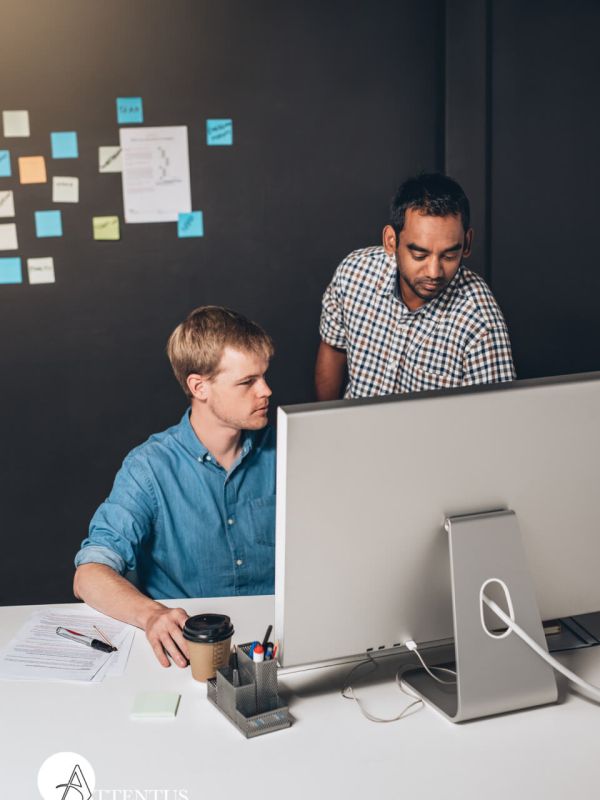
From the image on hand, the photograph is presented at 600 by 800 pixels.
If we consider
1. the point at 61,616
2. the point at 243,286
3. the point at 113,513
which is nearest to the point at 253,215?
the point at 243,286

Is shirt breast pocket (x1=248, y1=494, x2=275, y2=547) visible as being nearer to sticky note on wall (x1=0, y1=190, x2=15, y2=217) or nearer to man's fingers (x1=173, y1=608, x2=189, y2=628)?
man's fingers (x1=173, y1=608, x2=189, y2=628)

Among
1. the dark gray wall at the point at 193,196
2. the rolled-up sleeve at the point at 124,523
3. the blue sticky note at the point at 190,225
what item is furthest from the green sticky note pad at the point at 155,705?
the blue sticky note at the point at 190,225

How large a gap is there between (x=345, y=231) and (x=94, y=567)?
1870 mm

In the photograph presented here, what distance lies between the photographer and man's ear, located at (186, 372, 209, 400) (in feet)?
6.78

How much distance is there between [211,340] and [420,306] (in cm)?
79

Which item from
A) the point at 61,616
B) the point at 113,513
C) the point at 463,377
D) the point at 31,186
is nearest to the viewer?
the point at 61,616

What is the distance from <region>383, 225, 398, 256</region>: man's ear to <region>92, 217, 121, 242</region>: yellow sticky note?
105 centimetres

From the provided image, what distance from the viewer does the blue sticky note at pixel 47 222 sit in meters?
3.21

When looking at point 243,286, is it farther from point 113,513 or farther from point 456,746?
point 456,746

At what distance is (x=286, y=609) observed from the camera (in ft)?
4.38

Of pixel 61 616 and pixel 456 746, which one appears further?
pixel 61 616

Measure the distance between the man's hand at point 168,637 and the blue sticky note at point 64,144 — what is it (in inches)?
80.3

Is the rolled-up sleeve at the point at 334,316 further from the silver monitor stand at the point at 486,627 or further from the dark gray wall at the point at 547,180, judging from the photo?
the silver monitor stand at the point at 486,627

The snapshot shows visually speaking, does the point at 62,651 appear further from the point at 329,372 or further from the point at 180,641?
the point at 329,372
